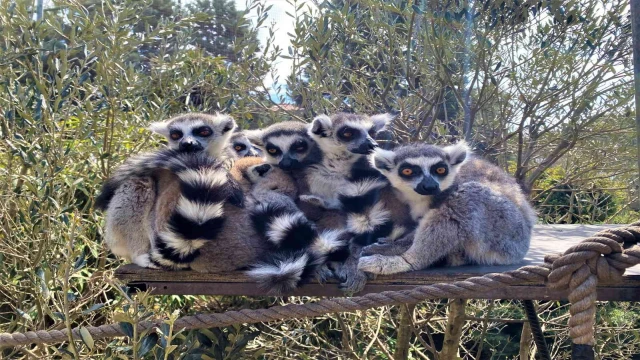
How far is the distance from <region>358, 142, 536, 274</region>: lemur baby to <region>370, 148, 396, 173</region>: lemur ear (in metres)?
0.02

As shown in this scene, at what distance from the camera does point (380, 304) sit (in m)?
2.14

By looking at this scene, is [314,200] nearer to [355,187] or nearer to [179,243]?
[355,187]

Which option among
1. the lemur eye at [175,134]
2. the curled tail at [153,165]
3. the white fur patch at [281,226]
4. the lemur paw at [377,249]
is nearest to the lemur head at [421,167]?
the lemur paw at [377,249]

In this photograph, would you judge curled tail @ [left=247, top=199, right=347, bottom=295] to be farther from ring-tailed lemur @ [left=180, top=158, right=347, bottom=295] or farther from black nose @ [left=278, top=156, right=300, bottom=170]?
black nose @ [left=278, top=156, right=300, bottom=170]

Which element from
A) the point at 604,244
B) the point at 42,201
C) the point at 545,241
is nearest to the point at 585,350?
the point at 604,244

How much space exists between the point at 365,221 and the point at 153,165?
1032mm

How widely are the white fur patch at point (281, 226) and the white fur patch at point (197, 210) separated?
0.25 metres

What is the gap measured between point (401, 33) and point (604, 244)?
3179mm

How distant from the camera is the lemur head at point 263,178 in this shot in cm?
311

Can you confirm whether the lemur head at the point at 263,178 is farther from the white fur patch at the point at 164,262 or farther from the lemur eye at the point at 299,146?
the white fur patch at the point at 164,262

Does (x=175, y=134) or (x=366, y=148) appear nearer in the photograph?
(x=366, y=148)

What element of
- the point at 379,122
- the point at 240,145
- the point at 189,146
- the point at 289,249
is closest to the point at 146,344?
the point at 289,249

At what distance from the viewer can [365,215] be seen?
2826mm

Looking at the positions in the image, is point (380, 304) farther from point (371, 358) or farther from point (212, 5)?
point (212, 5)
